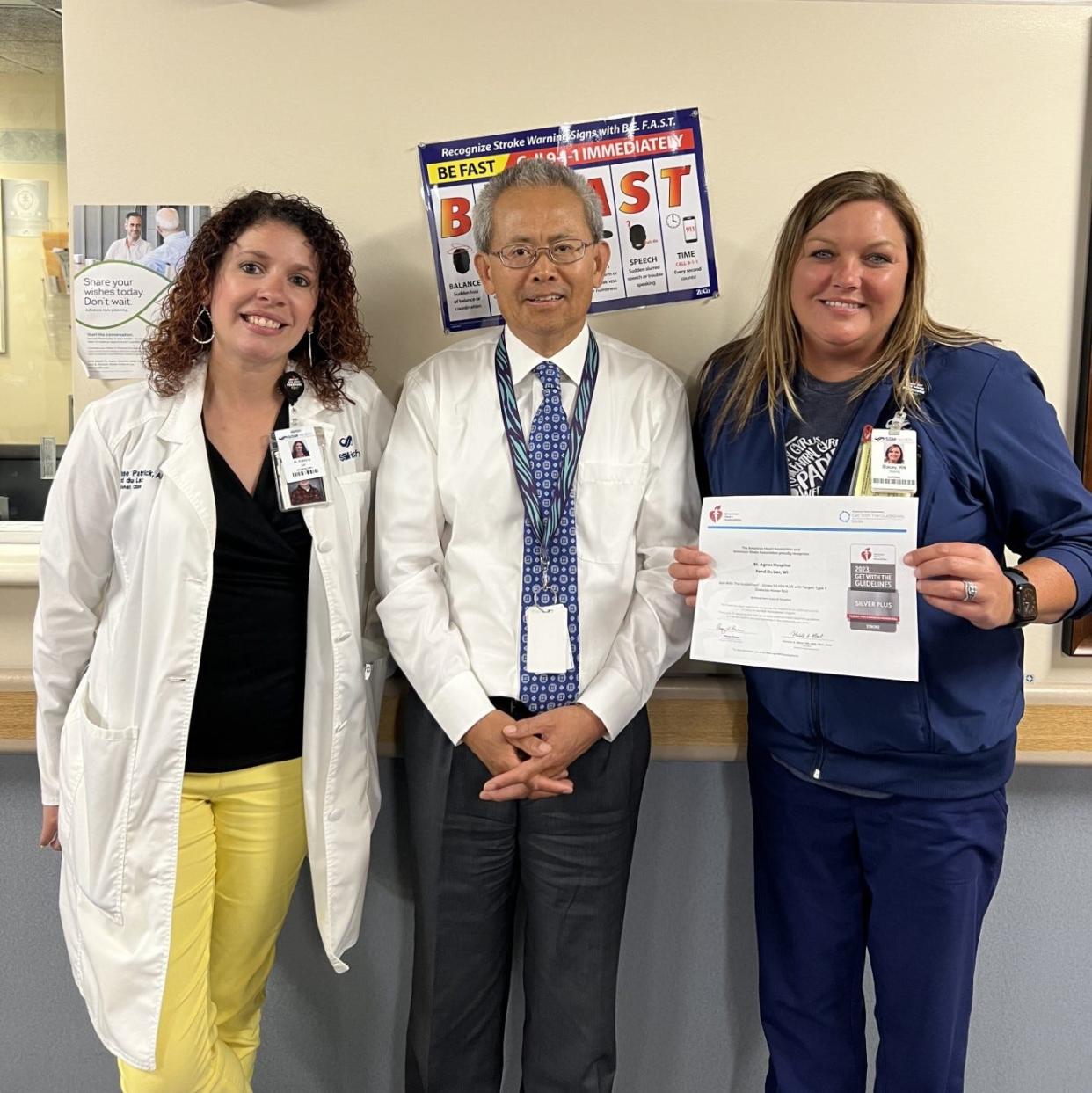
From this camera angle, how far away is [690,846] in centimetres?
204

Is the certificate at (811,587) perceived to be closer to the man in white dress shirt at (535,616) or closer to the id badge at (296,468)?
the man in white dress shirt at (535,616)

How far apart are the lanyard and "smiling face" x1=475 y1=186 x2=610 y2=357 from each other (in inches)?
3.8

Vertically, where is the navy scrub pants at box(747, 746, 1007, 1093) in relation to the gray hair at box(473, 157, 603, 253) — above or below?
below

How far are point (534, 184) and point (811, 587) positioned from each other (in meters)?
0.84

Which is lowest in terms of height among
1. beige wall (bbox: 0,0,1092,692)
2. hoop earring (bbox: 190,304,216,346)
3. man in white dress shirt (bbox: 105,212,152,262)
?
hoop earring (bbox: 190,304,216,346)

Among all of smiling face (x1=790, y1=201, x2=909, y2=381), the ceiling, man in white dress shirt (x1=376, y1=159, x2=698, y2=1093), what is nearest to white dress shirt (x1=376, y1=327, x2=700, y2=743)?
man in white dress shirt (x1=376, y1=159, x2=698, y2=1093)

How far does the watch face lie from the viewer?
1.42m

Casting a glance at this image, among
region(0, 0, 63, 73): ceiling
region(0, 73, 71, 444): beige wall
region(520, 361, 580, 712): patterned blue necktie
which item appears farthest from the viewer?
region(0, 73, 71, 444): beige wall

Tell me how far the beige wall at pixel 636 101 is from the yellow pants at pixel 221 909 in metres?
1.10

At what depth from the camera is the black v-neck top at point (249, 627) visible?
5.23ft

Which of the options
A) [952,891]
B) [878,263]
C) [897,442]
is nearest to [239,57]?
[878,263]

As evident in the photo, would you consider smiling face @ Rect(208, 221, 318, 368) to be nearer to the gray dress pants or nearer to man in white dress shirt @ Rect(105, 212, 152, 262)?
man in white dress shirt @ Rect(105, 212, 152, 262)

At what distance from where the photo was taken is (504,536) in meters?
1.66

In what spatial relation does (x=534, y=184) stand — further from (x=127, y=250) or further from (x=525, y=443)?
(x=127, y=250)
